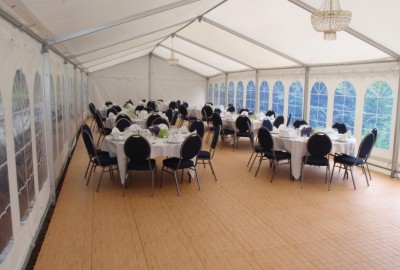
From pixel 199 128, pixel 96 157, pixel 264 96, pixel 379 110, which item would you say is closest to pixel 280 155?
pixel 199 128

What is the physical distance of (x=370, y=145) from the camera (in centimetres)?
630

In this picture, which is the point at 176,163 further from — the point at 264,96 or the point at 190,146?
the point at 264,96

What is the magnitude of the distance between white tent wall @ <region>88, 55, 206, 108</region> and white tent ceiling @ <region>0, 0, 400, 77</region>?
22.0 feet

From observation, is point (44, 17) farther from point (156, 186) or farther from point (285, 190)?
point (285, 190)

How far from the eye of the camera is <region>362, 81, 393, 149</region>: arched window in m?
7.70

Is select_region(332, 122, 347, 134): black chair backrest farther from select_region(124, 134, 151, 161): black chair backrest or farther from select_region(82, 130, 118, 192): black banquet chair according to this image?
select_region(82, 130, 118, 192): black banquet chair

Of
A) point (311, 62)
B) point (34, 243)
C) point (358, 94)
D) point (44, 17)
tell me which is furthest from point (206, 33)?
point (34, 243)

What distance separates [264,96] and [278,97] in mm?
1182

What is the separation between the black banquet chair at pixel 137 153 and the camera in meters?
5.37

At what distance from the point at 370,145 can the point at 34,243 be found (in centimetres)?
557

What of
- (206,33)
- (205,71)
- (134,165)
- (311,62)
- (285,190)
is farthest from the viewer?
(205,71)

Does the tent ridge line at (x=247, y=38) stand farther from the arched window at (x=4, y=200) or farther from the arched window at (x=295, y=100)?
the arched window at (x=4, y=200)

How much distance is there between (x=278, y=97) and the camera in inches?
498

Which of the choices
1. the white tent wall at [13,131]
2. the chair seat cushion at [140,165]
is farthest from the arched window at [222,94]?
the white tent wall at [13,131]
